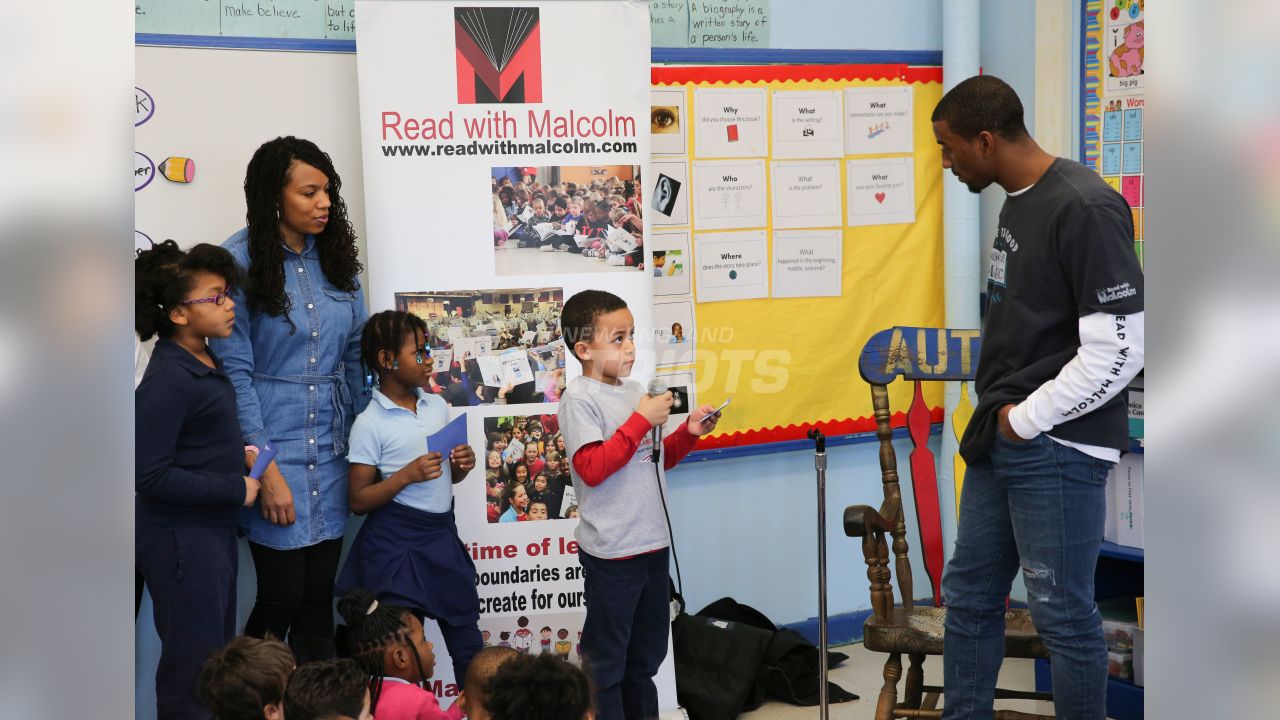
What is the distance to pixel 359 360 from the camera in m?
2.70

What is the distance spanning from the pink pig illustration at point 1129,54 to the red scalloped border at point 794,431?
4.06 ft

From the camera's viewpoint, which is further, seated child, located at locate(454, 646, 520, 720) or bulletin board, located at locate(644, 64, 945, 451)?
bulletin board, located at locate(644, 64, 945, 451)

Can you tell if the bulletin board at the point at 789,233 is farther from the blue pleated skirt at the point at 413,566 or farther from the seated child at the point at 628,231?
the blue pleated skirt at the point at 413,566

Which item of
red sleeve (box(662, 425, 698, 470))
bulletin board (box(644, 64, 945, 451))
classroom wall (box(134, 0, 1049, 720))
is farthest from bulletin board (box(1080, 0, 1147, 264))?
red sleeve (box(662, 425, 698, 470))

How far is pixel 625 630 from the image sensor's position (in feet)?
7.80

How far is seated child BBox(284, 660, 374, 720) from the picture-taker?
1.73 metres

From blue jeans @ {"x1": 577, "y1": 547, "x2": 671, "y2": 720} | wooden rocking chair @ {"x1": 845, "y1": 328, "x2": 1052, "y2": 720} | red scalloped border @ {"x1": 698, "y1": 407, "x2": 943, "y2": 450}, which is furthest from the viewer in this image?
red scalloped border @ {"x1": 698, "y1": 407, "x2": 943, "y2": 450}

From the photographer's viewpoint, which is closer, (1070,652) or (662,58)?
(1070,652)

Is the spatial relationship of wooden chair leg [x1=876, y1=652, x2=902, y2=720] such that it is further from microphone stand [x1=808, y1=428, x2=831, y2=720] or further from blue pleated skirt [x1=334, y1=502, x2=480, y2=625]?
blue pleated skirt [x1=334, y1=502, x2=480, y2=625]

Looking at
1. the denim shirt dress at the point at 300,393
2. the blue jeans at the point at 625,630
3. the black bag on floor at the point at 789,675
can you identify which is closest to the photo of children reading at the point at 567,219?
the denim shirt dress at the point at 300,393

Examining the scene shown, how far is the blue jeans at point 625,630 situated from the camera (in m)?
2.36
